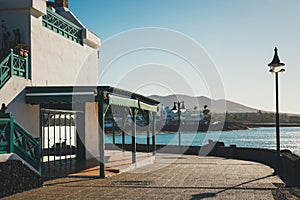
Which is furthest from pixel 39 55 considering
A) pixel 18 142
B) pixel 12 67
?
pixel 18 142

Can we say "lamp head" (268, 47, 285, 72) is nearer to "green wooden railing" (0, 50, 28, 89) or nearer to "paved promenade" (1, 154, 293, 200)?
"paved promenade" (1, 154, 293, 200)

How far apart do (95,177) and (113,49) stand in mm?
13052

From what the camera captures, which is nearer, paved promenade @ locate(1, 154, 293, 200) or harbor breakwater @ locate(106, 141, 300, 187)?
paved promenade @ locate(1, 154, 293, 200)

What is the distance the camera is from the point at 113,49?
26750 mm

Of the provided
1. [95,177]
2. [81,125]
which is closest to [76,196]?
[95,177]

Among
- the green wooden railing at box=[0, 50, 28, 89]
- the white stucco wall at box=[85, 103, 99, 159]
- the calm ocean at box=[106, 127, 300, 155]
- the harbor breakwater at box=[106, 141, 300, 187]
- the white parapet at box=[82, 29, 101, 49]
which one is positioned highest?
the white parapet at box=[82, 29, 101, 49]

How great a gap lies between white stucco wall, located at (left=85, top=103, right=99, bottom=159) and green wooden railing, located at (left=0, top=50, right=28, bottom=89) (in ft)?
19.0

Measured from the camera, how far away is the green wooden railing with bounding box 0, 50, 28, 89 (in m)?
14.0

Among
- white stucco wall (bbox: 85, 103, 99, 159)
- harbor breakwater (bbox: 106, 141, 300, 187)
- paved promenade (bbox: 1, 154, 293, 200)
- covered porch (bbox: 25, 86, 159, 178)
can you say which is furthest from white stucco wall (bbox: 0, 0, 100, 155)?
harbor breakwater (bbox: 106, 141, 300, 187)

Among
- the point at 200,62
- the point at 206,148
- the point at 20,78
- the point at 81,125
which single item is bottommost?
the point at 206,148

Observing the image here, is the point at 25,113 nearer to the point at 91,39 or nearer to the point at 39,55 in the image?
the point at 39,55

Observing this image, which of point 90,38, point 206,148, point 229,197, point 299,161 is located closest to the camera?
point 229,197

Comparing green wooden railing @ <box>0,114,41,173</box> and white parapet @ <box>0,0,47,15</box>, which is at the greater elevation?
white parapet @ <box>0,0,47,15</box>

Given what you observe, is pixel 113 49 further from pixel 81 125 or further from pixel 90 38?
pixel 81 125
